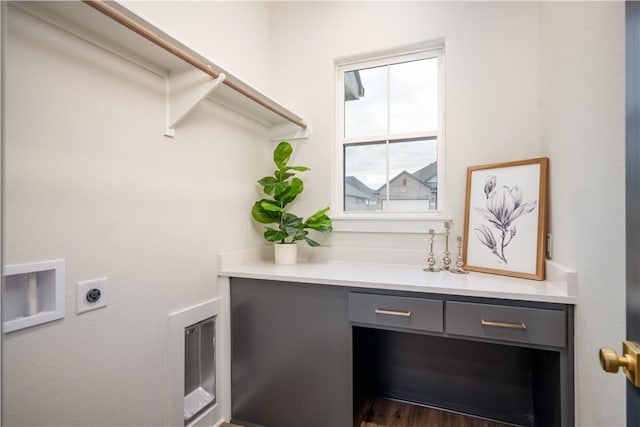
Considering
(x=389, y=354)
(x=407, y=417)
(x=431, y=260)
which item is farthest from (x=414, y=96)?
(x=407, y=417)

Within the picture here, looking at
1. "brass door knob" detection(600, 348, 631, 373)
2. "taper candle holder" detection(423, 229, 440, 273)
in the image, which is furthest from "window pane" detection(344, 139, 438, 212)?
"brass door knob" detection(600, 348, 631, 373)

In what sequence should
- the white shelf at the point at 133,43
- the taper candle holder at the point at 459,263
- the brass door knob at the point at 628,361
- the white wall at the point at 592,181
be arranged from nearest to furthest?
the brass door knob at the point at 628,361
the white wall at the point at 592,181
the white shelf at the point at 133,43
the taper candle holder at the point at 459,263

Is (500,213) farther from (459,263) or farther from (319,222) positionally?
(319,222)

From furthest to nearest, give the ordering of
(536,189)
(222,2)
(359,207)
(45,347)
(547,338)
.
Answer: (359,207), (222,2), (536,189), (547,338), (45,347)

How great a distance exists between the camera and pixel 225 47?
1841 mm

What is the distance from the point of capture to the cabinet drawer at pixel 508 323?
120 cm

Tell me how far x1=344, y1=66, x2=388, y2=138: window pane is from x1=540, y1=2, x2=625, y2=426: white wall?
971mm

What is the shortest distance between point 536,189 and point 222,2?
207 centimetres

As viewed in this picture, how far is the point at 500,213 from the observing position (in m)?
1.66

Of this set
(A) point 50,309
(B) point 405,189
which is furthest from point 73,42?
(B) point 405,189

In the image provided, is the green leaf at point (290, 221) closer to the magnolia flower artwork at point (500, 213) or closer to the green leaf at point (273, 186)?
the green leaf at point (273, 186)

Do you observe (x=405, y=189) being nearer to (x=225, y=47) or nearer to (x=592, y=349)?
(x=592, y=349)

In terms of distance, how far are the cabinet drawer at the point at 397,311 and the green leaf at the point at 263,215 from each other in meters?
0.80

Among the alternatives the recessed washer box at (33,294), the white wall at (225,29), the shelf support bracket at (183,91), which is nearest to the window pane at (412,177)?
the white wall at (225,29)
